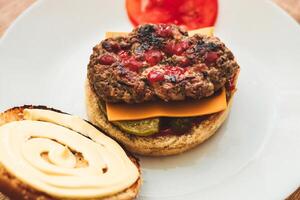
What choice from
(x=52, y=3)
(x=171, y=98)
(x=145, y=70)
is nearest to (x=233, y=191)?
(x=171, y=98)

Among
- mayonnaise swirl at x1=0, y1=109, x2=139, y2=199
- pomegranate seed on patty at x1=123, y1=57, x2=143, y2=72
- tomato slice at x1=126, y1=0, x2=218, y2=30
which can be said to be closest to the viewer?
mayonnaise swirl at x1=0, y1=109, x2=139, y2=199

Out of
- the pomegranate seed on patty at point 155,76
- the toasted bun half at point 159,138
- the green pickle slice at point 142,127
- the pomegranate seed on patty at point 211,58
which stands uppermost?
the pomegranate seed on patty at point 211,58

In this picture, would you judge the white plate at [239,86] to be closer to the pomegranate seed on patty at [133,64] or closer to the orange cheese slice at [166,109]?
the orange cheese slice at [166,109]

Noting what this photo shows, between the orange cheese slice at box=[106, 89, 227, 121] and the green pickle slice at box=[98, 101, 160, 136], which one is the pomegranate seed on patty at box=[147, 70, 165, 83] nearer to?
the orange cheese slice at box=[106, 89, 227, 121]

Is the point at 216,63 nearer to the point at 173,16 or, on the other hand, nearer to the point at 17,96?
the point at 173,16

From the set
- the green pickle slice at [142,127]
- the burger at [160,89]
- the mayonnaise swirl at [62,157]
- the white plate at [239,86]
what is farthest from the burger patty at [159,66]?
the white plate at [239,86]

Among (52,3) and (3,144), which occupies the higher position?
(52,3)

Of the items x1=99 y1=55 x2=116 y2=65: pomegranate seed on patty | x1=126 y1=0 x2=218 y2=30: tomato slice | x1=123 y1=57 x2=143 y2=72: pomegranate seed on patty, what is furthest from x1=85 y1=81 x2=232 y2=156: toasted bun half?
x1=126 y1=0 x2=218 y2=30: tomato slice
